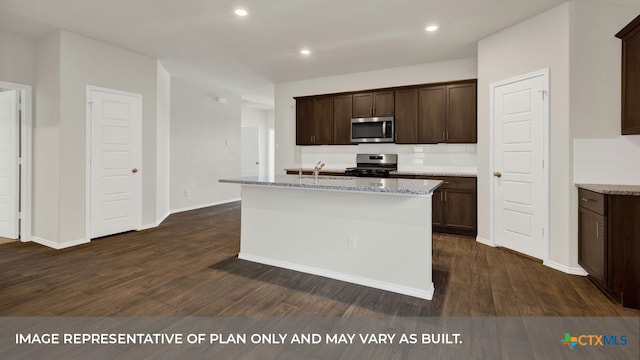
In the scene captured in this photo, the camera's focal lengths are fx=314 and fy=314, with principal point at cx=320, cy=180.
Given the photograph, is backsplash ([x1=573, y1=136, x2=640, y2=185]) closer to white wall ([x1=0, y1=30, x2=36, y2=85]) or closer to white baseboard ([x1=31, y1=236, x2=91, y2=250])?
white baseboard ([x1=31, y1=236, x2=91, y2=250])

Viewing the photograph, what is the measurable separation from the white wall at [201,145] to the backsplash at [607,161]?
6299mm

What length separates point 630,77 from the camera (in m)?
2.80

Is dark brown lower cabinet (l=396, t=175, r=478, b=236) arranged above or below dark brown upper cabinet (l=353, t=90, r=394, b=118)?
below

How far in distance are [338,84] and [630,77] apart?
13.4ft

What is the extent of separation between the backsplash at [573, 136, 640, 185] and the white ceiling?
1470mm

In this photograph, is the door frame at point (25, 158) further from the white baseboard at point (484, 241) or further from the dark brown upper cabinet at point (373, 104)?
the white baseboard at point (484, 241)

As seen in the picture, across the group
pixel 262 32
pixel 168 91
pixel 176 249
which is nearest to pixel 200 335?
pixel 176 249

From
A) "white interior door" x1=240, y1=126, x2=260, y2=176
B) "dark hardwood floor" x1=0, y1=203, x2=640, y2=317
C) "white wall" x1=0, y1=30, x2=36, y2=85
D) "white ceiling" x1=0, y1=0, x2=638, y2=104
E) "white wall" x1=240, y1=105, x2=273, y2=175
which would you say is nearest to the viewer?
"dark hardwood floor" x1=0, y1=203, x2=640, y2=317

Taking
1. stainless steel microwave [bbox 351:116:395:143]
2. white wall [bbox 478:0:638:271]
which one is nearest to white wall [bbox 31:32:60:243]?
stainless steel microwave [bbox 351:116:395:143]

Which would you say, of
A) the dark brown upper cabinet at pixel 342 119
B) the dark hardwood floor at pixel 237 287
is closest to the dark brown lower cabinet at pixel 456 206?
the dark hardwood floor at pixel 237 287

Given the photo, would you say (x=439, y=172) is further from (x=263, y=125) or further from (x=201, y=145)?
(x=263, y=125)

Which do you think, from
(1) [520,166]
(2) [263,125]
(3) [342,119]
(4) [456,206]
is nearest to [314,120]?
(3) [342,119]

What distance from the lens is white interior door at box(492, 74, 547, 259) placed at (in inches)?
135

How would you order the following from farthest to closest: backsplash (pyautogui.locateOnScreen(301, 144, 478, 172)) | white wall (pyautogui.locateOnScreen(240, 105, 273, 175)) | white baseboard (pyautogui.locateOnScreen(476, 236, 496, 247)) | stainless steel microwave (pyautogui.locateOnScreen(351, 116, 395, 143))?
white wall (pyautogui.locateOnScreen(240, 105, 273, 175)) < stainless steel microwave (pyautogui.locateOnScreen(351, 116, 395, 143)) < backsplash (pyautogui.locateOnScreen(301, 144, 478, 172)) < white baseboard (pyautogui.locateOnScreen(476, 236, 496, 247))
